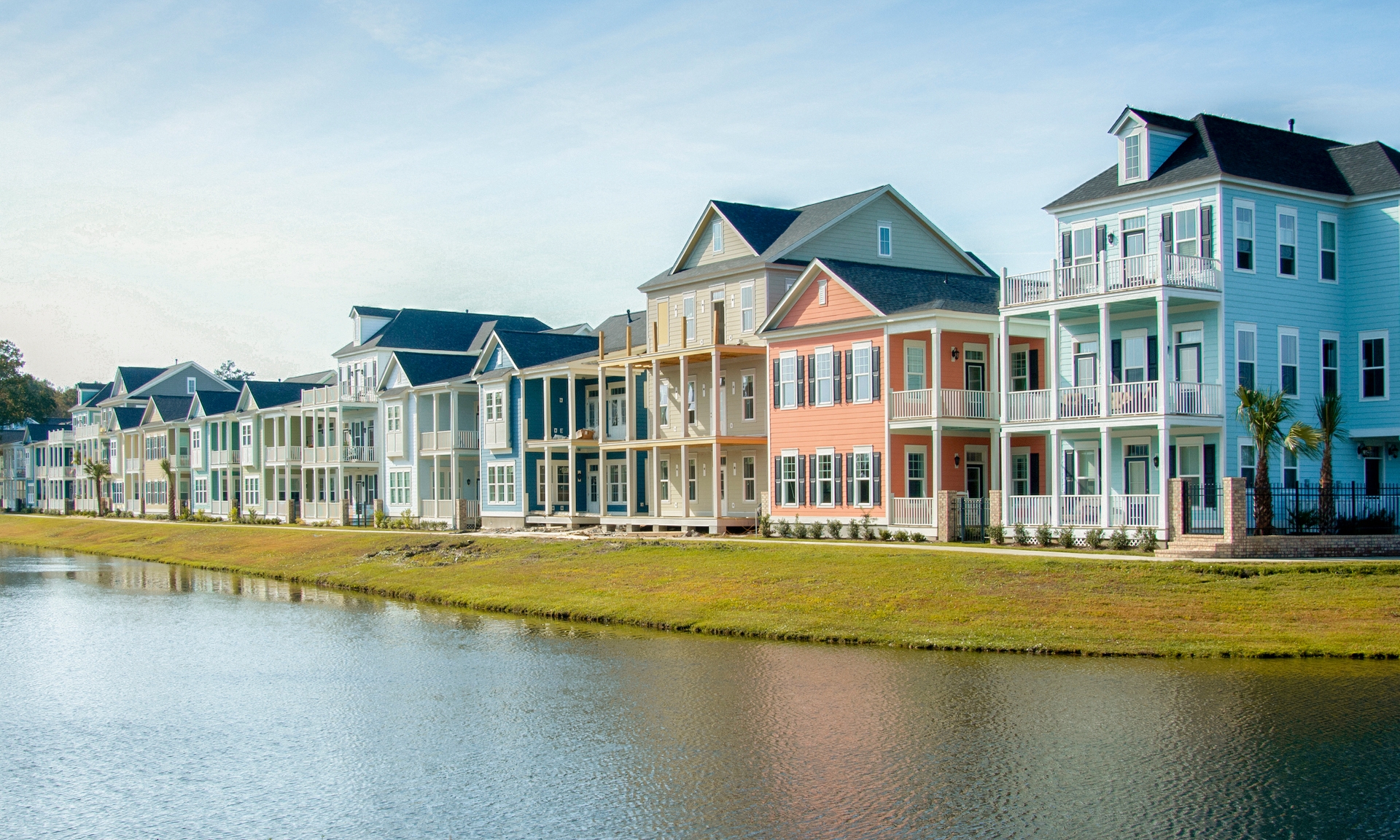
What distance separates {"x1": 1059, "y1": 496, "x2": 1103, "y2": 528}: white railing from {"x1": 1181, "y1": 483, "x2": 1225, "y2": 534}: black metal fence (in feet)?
7.60

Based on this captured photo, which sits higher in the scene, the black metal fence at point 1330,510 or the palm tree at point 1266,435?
the palm tree at point 1266,435

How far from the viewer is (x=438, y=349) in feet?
236

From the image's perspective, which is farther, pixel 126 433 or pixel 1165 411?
pixel 126 433

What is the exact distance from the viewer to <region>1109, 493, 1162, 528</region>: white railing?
32312 millimetres

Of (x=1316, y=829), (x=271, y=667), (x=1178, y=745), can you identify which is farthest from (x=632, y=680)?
(x=1316, y=829)

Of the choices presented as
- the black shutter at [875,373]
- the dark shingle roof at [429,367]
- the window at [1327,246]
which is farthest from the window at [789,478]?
the dark shingle roof at [429,367]

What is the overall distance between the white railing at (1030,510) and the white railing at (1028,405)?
233 cm

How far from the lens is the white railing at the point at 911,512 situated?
1516 inches

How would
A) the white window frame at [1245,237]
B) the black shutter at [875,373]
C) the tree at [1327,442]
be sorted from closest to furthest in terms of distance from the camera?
1. the tree at [1327,442]
2. the white window frame at [1245,237]
3. the black shutter at [875,373]

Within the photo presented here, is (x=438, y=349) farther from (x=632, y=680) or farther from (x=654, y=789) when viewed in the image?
(x=654, y=789)

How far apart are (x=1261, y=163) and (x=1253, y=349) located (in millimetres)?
5211

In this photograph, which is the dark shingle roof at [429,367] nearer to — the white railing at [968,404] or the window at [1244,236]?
the white railing at [968,404]

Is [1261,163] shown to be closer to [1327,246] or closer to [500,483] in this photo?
[1327,246]

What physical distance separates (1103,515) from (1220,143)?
10.8 metres
